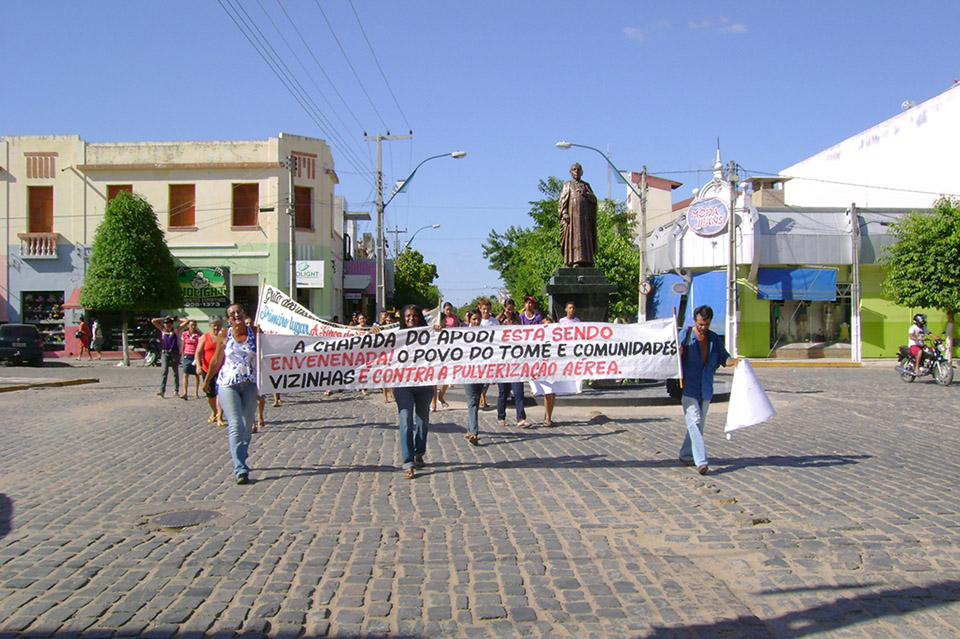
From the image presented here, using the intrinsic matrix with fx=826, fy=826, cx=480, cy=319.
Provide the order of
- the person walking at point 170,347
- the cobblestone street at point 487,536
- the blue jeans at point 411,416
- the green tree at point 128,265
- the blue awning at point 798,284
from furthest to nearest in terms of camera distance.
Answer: the blue awning at point 798,284
the green tree at point 128,265
the person walking at point 170,347
the blue jeans at point 411,416
the cobblestone street at point 487,536

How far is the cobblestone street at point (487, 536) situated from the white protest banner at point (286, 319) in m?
2.41

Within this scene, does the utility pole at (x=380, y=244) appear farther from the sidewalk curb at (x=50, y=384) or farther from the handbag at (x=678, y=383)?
the handbag at (x=678, y=383)

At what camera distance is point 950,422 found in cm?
1251

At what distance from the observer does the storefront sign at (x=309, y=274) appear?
119 feet

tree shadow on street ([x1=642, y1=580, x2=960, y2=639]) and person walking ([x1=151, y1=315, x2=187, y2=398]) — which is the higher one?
person walking ([x1=151, y1=315, x2=187, y2=398])

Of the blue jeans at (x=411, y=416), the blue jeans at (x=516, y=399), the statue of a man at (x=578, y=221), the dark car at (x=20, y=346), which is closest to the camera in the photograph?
the blue jeans at (x=411, y=416)

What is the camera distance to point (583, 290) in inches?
626

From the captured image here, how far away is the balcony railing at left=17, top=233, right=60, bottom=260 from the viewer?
3600 cm

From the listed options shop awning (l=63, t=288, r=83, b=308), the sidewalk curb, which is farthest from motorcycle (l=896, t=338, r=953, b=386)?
shop awning (l=63, t=288, r=83, b=308)

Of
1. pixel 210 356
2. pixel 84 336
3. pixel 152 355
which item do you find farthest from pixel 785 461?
pixel 84 336

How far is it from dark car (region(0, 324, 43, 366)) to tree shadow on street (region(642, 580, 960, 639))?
1214 inches

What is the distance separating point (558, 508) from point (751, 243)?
1156 inches

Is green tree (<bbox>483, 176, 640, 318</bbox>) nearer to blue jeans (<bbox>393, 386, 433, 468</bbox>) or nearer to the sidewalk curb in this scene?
the sidewalk curb

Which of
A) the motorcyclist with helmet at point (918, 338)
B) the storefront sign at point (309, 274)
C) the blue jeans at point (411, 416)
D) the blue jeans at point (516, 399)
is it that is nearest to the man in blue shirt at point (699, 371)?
the blue jeans at point (411, 416)
